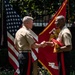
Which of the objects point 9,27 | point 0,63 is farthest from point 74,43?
point 9,27

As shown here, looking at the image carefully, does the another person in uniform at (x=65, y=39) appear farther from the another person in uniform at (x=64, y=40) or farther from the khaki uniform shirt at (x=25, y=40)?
the khaki uniform shirt at (x=25, y=40)

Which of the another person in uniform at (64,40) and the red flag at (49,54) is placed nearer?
the another person in uniform at (64,40)

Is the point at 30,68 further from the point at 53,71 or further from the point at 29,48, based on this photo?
the point at 53,71

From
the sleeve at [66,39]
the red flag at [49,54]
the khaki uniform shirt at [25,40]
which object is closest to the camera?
the sleeve at [66,39]

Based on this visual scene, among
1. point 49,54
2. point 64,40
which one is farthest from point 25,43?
point 49,54

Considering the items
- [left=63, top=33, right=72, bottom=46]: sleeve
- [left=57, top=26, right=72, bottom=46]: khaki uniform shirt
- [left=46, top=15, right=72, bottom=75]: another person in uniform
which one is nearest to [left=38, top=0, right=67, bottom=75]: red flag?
[left=46, top=15, right=72, bottom=75]: another person in uniform

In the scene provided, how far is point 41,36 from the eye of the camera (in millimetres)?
11500

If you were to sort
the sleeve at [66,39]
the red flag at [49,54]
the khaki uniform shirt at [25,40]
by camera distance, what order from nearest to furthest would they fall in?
the sleeve at [66,39]
the khaki uniform shirt at [25,40]
the red flag at [49,54]

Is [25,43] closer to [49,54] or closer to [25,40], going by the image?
[25,40]

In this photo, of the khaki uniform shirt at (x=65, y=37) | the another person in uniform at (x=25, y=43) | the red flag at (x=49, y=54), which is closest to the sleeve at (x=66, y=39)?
the khaki uniform shirt at (x=65, y=37)

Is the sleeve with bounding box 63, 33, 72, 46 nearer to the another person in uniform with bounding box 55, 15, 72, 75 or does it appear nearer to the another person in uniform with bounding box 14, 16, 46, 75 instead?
the another person in uniform with bounding box 55, 15, 72, 75

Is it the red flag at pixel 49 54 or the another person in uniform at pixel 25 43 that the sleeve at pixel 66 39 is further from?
the red flag at pixel 49 54

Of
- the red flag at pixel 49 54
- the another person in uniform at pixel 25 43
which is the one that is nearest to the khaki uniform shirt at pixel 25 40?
the another person in uniform at pixel 25 43

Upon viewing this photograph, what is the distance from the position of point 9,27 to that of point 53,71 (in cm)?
197
